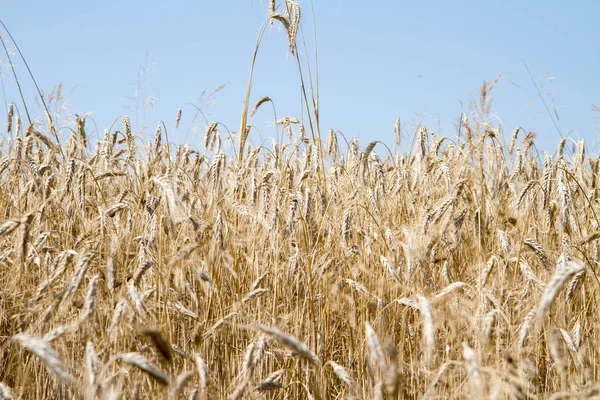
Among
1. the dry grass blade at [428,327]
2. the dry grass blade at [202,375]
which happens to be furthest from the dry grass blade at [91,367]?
the dry grass blade at [428,327]

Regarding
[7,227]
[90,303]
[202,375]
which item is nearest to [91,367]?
[90,303]

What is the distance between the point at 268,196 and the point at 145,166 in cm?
100

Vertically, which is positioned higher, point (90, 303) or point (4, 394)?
point (90, 303)

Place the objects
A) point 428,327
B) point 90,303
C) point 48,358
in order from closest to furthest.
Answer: point 48,358 < point 428,327 < point 90,303

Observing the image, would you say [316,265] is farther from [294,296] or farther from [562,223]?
[562,223]

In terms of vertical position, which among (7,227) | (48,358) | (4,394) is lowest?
(4,394)

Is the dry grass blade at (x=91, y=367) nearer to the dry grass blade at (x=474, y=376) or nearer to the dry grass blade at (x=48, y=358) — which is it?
the dry grass blade at (x=48, y=358)

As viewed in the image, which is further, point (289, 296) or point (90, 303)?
point (289, 296)

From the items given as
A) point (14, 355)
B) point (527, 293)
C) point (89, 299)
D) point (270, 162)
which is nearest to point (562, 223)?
point (527, 293)

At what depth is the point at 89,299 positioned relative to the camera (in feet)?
4.01

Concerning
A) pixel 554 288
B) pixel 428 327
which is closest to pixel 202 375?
pixel 428 327

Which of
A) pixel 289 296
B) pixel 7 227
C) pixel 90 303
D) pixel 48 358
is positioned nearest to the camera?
pixel 48 358

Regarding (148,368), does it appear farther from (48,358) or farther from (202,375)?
(202,375)

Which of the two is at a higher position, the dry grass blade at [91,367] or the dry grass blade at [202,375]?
the dry grass blade at [91,367]
